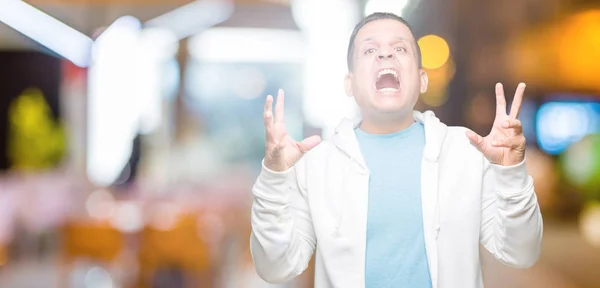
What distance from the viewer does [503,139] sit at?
0.98 m

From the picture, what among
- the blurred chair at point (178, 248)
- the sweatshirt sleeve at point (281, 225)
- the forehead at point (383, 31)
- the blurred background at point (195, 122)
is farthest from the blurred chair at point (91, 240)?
the forehead at point (383, 31)

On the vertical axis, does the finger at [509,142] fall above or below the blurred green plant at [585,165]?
above

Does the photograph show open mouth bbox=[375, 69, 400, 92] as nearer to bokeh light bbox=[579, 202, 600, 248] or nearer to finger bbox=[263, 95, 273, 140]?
finger bbox=[263, 95, 273, 140]

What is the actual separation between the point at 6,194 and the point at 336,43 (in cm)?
402

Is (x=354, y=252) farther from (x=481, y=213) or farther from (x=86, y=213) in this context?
(x=86, y=213)

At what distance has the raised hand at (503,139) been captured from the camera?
975 mm

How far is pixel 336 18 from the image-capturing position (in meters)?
1.48

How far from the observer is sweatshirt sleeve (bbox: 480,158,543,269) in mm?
1000

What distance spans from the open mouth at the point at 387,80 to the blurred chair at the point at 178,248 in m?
2.60

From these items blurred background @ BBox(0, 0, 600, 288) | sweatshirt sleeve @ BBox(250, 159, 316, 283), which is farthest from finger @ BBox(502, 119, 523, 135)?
blurred background @ BBox(0, 0, 600, 288)

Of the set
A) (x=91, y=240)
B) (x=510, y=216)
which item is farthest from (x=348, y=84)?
(x=91, y=240)

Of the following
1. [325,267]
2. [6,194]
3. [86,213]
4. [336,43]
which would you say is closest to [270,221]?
[325,267]

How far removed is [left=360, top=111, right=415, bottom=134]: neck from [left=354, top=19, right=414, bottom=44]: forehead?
0.38 feet

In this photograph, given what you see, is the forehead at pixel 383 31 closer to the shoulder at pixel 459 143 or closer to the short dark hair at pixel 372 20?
the short dark hair at pixel 372 20
